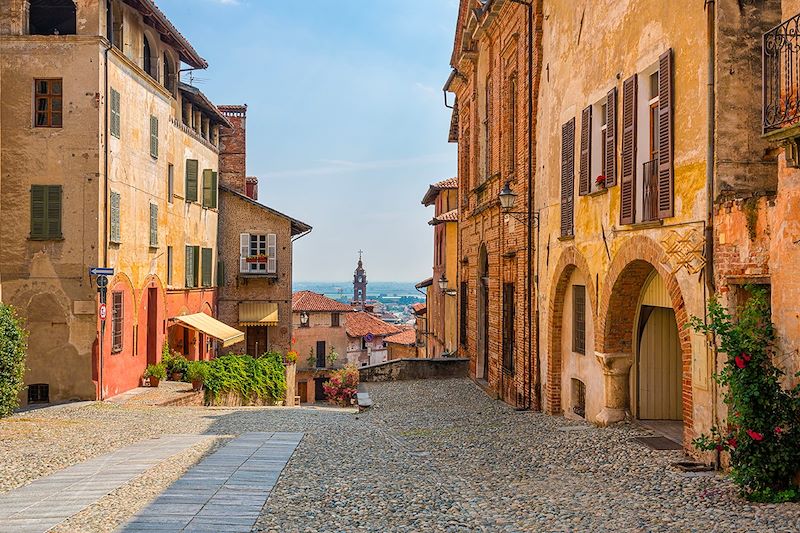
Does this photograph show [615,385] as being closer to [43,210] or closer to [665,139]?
[665,139]

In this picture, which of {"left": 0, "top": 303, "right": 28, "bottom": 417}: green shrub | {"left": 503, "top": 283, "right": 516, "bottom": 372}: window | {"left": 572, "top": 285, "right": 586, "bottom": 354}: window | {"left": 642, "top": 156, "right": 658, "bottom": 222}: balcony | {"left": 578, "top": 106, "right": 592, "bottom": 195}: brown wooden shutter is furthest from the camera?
{"left": 503, "top": 283, "right": 516, "bottom": 372}: window

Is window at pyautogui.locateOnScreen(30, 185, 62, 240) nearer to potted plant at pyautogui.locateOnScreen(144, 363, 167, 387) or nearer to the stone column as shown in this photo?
potted plant at pyautogui.locateOnScreen(144, 363, 167, 387)

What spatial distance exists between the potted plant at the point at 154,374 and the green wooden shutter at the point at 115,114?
7.51 m

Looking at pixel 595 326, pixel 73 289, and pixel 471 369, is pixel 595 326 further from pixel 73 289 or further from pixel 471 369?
pixel 73 289

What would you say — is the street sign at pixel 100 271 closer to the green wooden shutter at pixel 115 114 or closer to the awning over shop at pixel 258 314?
the green wooden shutter at pixel 115 114

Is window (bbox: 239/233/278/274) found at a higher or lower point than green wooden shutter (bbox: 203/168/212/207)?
lower

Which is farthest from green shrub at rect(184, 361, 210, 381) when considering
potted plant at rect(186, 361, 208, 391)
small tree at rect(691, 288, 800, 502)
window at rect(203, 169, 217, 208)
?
small tree at rect(691, 288, 800, 502)

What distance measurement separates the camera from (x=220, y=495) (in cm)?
841

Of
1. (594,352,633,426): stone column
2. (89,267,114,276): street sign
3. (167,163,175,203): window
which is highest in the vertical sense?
(167,163,175,203): window

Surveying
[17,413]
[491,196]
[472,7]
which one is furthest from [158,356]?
[472,7]

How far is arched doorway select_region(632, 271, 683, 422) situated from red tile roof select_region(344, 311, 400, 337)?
2027 inches

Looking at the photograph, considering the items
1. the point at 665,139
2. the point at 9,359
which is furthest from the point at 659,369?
the point at 9,359

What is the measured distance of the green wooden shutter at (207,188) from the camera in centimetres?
3175

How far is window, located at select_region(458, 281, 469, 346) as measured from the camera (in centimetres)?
2603
